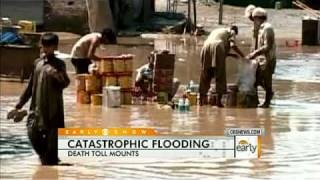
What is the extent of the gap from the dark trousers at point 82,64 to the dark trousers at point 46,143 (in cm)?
693

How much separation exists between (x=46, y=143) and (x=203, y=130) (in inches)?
166

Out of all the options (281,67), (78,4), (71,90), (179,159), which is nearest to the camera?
(179,159)

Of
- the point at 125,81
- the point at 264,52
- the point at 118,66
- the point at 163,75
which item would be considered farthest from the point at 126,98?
the point at 264,52

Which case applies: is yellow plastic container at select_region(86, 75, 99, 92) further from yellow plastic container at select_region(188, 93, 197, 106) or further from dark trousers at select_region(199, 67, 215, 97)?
dark trousers at select_region(199, 67, 215, 97)

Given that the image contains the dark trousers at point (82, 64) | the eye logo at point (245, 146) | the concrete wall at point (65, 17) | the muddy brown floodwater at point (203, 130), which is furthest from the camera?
the concrete wall at point (65, 17)

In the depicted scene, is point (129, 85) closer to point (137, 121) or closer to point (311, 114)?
point (137, 121)

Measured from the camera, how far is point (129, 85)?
1591 centimetres

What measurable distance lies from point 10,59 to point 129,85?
3.66 m

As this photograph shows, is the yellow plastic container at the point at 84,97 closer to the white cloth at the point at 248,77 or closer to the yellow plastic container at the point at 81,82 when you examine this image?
the yellow plastic container at the point at 81,82

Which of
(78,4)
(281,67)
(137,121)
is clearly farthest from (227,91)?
(78,4)

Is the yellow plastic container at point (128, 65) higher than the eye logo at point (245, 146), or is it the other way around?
the yellow plastic container at point (128, 65)

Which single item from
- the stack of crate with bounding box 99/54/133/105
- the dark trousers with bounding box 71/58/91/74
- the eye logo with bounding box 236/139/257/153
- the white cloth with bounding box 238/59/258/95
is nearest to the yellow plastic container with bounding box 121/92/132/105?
the stack of crate with bounding box 99/54/133/105

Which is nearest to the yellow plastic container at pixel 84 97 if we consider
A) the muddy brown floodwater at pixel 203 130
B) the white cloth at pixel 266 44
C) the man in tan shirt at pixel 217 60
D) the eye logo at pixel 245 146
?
the muddy brown floodwater at pixel 203 130

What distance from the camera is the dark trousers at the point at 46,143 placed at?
9.24 metres
